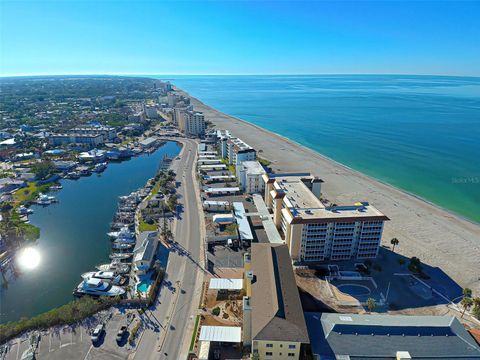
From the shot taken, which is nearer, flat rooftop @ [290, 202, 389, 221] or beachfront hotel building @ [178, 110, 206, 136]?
flat rooftop @ [290, 202, 389, 221]

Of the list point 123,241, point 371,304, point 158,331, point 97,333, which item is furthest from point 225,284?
point 123,241

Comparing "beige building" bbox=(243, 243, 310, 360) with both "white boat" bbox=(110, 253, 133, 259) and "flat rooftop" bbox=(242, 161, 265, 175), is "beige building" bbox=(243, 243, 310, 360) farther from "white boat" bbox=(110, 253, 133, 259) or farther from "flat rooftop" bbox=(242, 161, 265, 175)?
"flat rooftop" bbox=(242, 161, 265, 175)

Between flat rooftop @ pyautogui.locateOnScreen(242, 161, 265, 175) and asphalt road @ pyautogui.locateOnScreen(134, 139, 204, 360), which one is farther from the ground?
flat rooftop @ pyautogui.locateOnScreen(242, 161, 265, 175)

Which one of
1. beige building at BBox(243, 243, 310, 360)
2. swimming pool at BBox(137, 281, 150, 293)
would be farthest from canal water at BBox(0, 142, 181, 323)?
beige building at BBox(243, 243, 310, 360)

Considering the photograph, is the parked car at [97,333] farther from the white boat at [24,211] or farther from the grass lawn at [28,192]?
the grass lawn at [28,192]

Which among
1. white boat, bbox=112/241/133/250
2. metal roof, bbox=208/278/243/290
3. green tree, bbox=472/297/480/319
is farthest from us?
white boat, bbox=112/241/133/250

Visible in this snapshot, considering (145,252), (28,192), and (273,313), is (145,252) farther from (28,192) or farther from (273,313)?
(28,192)

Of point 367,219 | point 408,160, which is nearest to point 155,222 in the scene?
point 367,219

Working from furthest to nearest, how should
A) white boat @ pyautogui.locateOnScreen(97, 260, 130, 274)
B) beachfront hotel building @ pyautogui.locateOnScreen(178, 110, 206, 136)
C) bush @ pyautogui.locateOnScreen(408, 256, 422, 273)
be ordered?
beachfront hotel building @ pyautogui.locateOnScreen(178, 110, 206, 136) → bush @ pyautogui.locateOnScreen(408, 256, 422, 273) → white boat @ pyautogui.locateOnScreen(97, 260, 130, 274)
